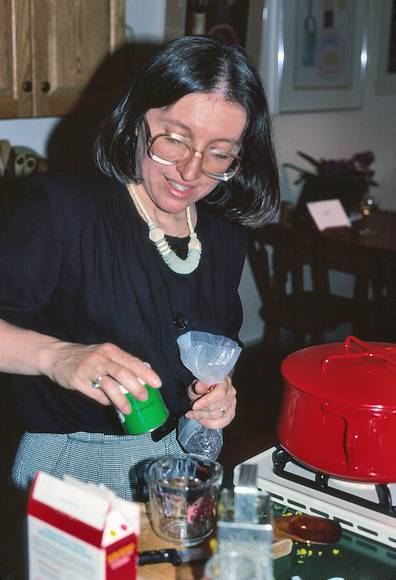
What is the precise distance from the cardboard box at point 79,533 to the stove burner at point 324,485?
0.50m

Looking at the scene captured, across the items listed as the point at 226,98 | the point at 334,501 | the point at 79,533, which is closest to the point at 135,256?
the point at 226,98

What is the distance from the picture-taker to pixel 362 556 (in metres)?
1.26

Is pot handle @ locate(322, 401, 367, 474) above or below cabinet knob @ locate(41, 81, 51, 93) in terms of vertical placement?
below

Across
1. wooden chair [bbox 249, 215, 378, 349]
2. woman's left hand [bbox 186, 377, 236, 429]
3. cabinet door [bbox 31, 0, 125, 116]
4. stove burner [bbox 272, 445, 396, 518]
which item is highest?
cabinet door [bbox 31, 0, 125, 116]

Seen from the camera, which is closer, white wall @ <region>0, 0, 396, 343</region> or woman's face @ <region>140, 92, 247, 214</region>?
woman's face @ <region>140, 92, 247, 214</region>

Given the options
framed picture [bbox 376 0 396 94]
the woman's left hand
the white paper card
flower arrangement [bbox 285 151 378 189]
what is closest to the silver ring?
the woman's left hand

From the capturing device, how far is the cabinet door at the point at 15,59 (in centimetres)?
272

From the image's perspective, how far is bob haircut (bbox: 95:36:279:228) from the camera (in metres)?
1.47

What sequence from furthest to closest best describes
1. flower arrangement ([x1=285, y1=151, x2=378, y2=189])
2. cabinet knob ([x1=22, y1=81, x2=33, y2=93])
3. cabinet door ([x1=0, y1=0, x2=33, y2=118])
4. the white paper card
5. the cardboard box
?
1. flower arrangement ([x1=285, y1=151, x2=378, y2=189])
2. the white paper card
3. cabinet knob ([x1=22, y1=81, x2=33, y2=93])
4. cabinet door ([x1=0, y1=0, x2=33, y2=118])
5. the cardboard box

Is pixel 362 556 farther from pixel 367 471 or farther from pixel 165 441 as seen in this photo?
pixel 165 441

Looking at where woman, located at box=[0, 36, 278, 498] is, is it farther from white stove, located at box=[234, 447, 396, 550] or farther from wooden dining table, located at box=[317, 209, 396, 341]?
wooden dining table, located at box=[317, 209, 396, 341]

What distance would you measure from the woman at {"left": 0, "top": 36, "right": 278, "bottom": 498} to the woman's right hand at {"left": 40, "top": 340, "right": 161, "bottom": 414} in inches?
5.1

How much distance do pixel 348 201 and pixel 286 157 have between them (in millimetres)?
607

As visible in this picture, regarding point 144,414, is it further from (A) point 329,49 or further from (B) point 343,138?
(B) point 343,138
